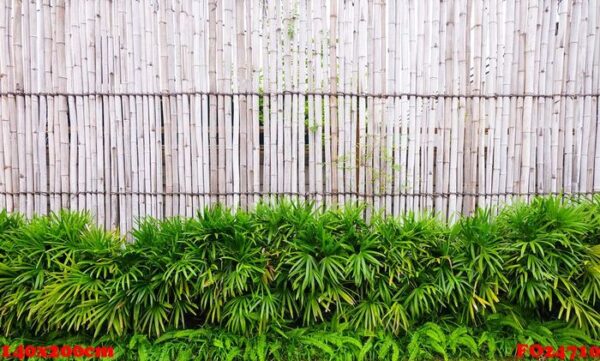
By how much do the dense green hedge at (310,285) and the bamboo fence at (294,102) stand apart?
2.19 ft

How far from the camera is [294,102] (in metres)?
3.26

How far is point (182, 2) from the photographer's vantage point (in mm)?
3242

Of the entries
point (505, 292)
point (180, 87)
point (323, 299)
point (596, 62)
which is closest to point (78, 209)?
point (180, 87)

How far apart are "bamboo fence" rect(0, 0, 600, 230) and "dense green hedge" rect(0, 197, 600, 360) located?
67 cm

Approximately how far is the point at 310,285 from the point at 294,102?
1.68 metres

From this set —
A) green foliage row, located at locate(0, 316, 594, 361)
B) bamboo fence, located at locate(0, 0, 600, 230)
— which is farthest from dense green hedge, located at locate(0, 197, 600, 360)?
bamboo fence, located at locate(0, 0, 600, 230)

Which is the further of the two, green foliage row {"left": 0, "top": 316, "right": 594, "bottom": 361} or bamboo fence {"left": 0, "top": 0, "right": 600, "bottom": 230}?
bamboo fence {"left": 0, "top": 0, "right": 600, "bottom": 230}

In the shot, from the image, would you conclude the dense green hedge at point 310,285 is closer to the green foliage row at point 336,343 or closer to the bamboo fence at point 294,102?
the green foliage row at point 336,343

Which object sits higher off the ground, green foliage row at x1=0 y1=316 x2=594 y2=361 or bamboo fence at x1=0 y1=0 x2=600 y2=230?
bamboo fence at x1=0 y1=0 x2=600 y2=230

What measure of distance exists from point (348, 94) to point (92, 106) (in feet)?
7.99

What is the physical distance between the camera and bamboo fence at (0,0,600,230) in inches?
128

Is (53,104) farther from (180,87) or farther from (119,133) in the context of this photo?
(180,87)

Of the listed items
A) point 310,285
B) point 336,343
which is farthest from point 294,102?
point 336,343

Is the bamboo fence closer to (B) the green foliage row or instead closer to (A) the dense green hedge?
(A) the dense green hedge
